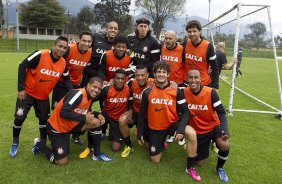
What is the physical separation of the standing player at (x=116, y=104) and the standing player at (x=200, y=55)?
4.18 feet

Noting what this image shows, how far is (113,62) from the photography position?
565 centimetres

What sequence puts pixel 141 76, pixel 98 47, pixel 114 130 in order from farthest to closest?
pixel 98 47 → pixel 114 130 → pixel 141 76

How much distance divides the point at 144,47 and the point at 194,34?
988 mm

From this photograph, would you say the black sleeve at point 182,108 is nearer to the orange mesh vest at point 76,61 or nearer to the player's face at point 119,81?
the player's face at point 119,81

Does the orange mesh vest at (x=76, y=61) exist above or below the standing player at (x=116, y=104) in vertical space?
above

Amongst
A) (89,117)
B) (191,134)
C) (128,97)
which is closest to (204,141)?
(191,134)

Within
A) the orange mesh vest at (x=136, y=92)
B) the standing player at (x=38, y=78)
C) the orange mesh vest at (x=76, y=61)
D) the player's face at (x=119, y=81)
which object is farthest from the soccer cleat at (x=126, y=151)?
the orange mesh vest at (x=76, y=61)

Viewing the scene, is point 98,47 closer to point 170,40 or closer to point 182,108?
point 170,40

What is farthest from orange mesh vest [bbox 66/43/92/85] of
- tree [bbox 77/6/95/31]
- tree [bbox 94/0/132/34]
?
tree [bbox 77/6/95/31]

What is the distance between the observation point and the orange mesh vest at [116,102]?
17.3ft

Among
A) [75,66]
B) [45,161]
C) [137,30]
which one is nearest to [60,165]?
[45,161]

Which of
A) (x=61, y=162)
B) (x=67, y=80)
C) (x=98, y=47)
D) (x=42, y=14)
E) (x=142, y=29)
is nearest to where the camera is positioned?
(x=61, y=162)

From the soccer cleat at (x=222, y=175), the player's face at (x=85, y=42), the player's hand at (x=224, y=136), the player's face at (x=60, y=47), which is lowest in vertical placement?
the soccer cleat at (x=222, y=175)

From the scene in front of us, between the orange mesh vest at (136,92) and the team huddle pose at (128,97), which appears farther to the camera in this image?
the orange mesh vest at (136,92)
